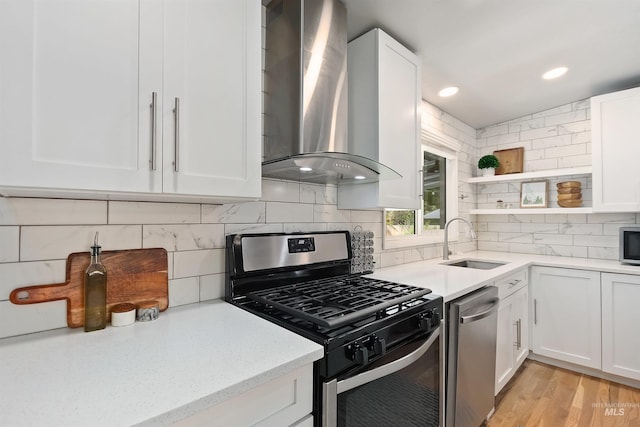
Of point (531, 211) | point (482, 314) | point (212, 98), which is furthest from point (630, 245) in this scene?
point (212, 98)

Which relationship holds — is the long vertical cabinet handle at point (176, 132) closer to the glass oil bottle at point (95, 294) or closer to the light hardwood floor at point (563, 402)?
the glass oil bottle at point (95, 294)

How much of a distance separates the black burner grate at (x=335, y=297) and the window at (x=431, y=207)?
0.97m

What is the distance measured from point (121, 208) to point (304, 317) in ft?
2.62

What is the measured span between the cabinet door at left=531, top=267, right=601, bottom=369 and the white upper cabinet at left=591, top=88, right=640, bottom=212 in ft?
2.08

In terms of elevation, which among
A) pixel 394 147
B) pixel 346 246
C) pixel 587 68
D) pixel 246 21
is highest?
pixel 587 68

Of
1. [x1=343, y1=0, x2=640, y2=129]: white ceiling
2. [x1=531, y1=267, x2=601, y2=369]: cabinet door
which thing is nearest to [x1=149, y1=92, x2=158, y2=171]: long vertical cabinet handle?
[x1=343, y1=0, x2=640, y2=129]: white ceiling

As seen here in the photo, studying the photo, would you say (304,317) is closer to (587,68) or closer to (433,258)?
(433,258)

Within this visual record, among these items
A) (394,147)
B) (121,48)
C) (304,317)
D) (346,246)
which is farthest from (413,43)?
(304,317)

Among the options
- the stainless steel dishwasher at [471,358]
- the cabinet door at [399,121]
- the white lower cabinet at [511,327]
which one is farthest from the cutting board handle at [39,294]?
the white lower cabinet at [511,327]

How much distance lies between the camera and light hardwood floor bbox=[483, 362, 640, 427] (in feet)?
6.31

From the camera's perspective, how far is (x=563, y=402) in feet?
6.96

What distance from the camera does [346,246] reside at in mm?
1822

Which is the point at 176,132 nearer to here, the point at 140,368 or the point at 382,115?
the point at 140,368

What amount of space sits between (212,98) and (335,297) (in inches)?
36.3
